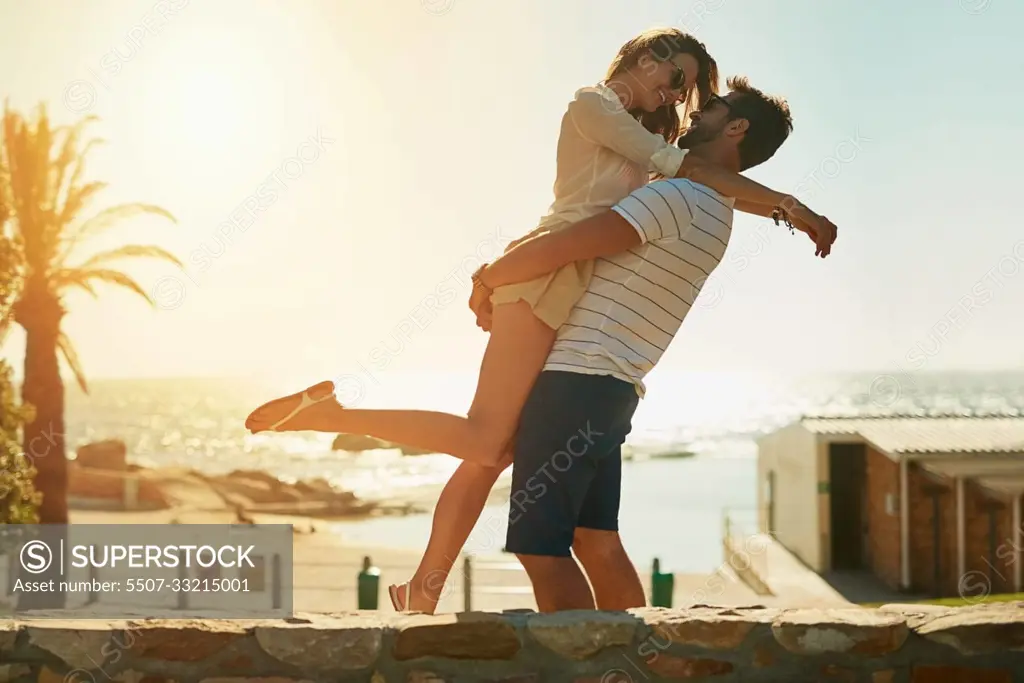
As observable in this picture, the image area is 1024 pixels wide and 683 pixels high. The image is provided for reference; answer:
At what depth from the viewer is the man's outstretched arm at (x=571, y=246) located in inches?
103

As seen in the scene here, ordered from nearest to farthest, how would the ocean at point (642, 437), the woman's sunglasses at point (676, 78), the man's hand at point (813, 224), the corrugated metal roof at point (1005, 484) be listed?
the man's hand at point (813, 224) → the woman's sunglasses at point (676, 78) → the corrugated metal roof at point (1005, 484) → the ocean at point (642, 437)

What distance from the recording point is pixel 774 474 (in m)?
22.3

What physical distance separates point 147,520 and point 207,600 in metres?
19.4


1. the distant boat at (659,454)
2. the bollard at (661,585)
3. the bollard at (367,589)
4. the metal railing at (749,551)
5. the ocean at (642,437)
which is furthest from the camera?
the distant boat at (659,454)

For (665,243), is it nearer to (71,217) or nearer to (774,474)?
(71,217)

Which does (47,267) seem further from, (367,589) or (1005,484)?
(1005,484)

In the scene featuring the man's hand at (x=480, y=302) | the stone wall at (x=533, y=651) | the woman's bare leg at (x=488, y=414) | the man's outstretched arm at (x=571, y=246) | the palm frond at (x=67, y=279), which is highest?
the palm frond at (x=67, y=279)

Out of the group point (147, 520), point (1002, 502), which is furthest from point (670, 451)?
point (1002, 502)

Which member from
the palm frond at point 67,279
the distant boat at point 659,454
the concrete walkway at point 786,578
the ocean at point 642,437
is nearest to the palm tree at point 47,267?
the palm frond at point 67,279

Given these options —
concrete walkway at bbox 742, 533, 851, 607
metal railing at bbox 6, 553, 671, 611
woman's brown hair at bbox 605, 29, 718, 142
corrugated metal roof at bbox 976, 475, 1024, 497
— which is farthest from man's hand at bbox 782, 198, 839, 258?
concrete walkway at bbox 742, 533, 851, 607

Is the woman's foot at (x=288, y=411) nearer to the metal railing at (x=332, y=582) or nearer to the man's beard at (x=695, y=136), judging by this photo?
the man's beard at (x=695, y=136)

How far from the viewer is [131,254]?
1399 cm

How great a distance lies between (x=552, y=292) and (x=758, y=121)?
2.50ft

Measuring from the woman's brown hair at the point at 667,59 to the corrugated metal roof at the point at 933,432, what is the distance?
47.6 feet
